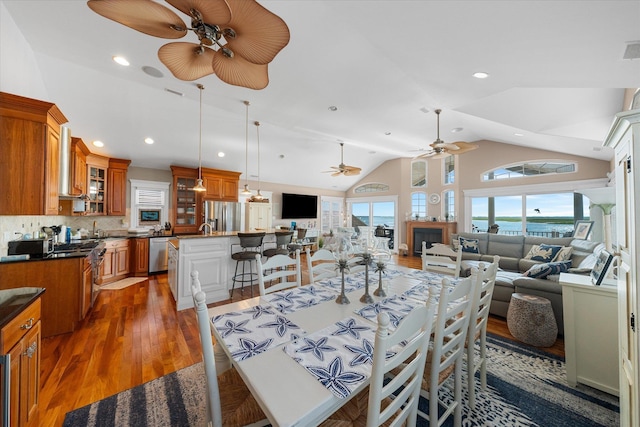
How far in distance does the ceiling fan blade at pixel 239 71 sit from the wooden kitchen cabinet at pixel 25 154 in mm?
2142

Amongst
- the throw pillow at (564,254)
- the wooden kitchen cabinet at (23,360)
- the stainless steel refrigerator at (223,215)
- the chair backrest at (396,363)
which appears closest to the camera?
the chair backrest at (396,363)

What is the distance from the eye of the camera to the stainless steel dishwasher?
5.22 metres

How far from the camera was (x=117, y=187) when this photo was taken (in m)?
5.16

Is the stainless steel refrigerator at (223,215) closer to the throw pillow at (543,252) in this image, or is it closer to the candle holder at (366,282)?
the candle holder at (366,282)

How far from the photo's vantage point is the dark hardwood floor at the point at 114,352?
1.85 meters

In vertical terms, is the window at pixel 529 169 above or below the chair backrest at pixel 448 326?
above

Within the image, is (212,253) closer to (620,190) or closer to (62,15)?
(62,15)

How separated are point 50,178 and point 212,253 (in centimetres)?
192

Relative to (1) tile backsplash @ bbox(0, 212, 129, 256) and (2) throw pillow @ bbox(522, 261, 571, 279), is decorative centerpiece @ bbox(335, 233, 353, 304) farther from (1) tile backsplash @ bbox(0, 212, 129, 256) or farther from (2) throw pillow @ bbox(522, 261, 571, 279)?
(1) tile backsplash @ bbox(0, 212, 129, 256)

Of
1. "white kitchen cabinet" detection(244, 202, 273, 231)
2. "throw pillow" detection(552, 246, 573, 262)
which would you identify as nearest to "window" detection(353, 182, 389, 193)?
"white kitchen cabinet" detection(244, 202, 273, 231)

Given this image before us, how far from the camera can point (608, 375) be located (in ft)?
5.99

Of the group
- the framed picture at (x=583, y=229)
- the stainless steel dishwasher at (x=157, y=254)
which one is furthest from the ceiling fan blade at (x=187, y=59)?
the framed picture at (x=583, y=229)

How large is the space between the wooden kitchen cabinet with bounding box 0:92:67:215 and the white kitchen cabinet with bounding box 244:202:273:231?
4513 millimetres

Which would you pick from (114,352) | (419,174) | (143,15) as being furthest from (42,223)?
(419,174)
